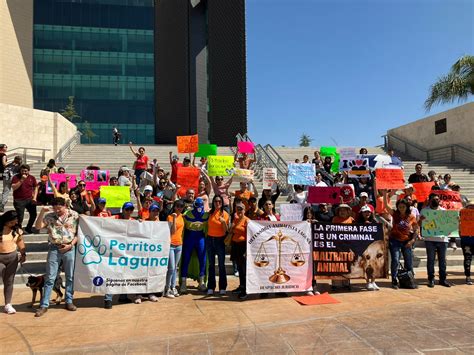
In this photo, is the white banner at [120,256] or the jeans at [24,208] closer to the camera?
the white banner at [120,256]

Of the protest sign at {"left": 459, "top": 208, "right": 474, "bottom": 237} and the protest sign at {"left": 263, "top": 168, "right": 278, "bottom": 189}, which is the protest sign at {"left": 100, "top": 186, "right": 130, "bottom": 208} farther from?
the protest sign at {"left": 459, "top": 208, "right": 474, "bottom": 237}

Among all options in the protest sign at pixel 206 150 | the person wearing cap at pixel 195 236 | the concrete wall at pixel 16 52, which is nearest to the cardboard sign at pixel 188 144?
the protest sign at pixel 206 150

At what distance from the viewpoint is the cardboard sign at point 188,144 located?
37.4 ft

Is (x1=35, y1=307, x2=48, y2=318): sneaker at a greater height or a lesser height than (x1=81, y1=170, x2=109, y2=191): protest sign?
lesser

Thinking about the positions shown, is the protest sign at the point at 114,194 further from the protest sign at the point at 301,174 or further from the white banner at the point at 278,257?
the protest sign at the point at 301,174

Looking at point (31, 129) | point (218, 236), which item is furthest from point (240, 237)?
→ point (31, 129)

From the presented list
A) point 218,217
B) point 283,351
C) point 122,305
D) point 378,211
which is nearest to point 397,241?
point 378,211

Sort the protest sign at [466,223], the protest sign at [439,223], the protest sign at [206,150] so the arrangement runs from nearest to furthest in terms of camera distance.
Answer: the protest sign at [439,223] < the protest sign at [466,223] < the protest sign at [206,150]

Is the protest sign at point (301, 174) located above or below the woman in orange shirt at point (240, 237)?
above

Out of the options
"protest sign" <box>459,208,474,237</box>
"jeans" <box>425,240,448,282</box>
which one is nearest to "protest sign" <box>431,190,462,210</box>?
"protest sign" <box>459,208,474,237</box>

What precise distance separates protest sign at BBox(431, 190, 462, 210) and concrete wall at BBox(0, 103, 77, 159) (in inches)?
684

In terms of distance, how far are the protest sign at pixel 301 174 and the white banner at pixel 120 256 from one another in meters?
4.48

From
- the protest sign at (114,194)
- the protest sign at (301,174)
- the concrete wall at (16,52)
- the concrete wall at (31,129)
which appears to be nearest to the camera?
the protest sign at (114,194)

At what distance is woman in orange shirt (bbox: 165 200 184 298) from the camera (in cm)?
660
